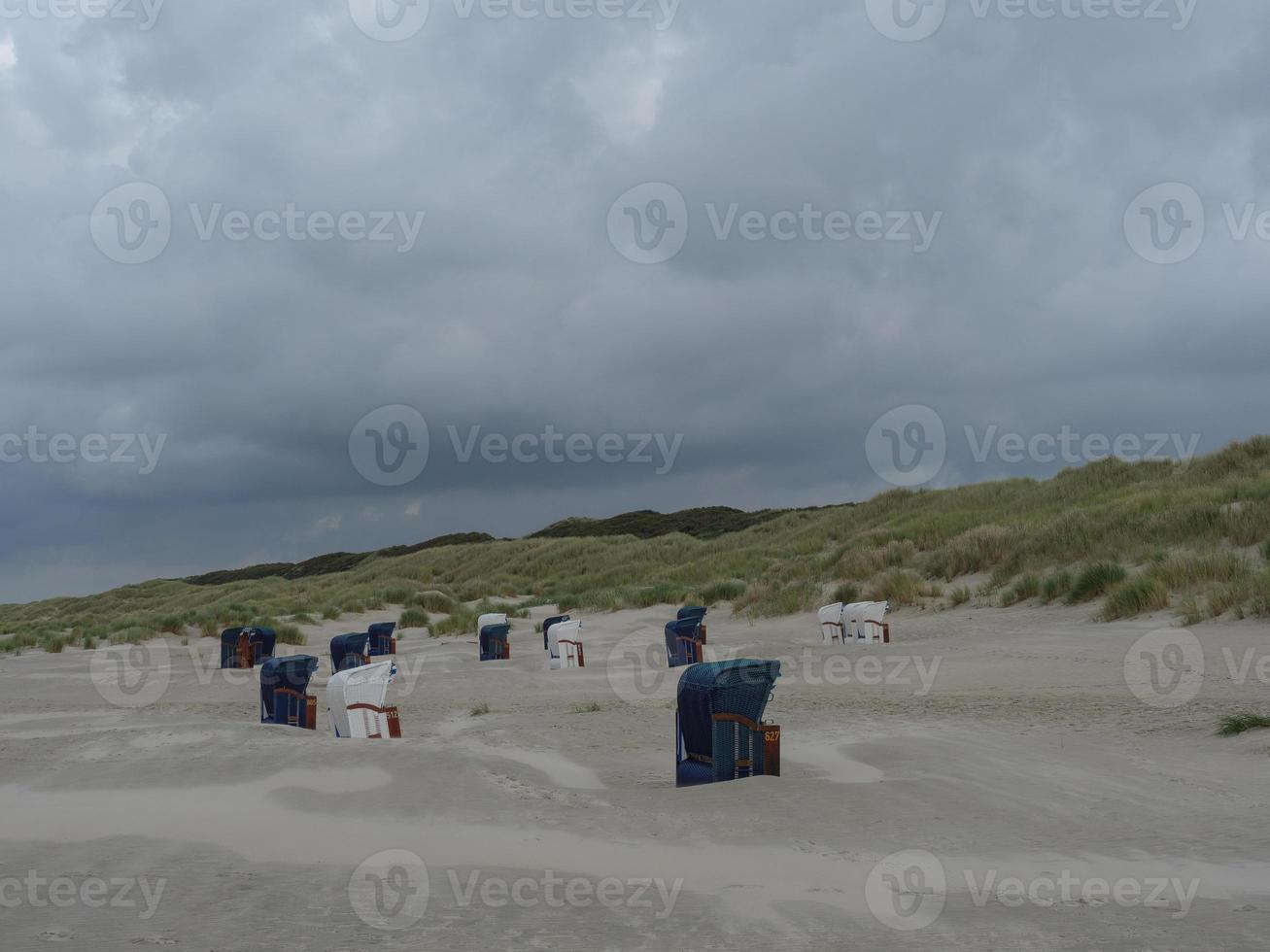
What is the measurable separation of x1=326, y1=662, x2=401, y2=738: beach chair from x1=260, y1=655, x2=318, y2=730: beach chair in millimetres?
1604

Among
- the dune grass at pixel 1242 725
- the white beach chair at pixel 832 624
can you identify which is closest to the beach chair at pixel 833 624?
the white beach chair at pixel 832 624

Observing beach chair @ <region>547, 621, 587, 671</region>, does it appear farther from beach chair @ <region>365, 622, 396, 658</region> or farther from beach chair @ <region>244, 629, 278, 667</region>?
beach chair @ <region>244, 629, 278, 667</region>

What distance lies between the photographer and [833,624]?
2044 cm

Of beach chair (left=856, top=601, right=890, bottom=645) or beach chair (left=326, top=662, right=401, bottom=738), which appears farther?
beach chair (left=856, top=601, right=890, bottom=645)

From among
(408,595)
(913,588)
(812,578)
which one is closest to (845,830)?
(913,588)

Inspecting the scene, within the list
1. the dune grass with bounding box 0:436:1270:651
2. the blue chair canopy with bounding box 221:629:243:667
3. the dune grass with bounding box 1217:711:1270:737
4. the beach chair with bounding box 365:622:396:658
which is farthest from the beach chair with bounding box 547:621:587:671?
the dune grass with bounding box 1217:711:1270:737

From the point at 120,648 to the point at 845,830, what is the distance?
24.2 meters

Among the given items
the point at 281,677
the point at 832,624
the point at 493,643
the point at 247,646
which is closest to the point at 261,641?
the point at 247,646

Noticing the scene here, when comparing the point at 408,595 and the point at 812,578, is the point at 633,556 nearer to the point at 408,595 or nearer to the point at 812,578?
the point at 408,595

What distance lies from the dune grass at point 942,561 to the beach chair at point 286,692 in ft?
42.5

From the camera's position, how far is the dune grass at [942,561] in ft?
62.7

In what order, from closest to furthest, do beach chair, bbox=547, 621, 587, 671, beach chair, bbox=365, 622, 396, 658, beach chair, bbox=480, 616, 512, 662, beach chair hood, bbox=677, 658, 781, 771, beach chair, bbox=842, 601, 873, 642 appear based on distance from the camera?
beach chair hood, bbox=677, 658, 781, 771 → beach chair, bbox=547, 621, 587, 671 → beach chair, bbox=842, 601, 873, 642 → beach chair, bbox=480, 616, 512, 662 → beach chair, bbox=365, 622, 396, 658

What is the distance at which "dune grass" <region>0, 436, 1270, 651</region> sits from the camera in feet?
62.7

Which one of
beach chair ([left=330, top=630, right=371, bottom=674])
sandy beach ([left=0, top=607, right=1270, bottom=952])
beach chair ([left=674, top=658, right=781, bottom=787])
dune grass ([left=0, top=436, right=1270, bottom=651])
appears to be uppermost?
dune grass ([left=0, top=436, right=1270, bottom=651])
